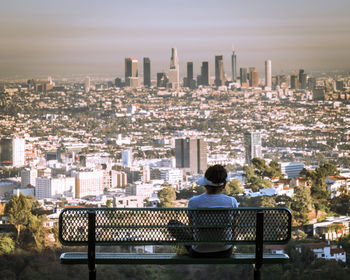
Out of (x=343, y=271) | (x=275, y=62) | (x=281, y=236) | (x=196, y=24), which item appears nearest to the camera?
(x=281, y=236)

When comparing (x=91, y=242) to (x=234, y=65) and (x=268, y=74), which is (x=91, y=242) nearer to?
(x=234, y=65)

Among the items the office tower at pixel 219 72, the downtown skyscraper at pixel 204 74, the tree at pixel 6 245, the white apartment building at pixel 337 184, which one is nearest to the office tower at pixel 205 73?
the downtown skyscraper at pixel 204 74

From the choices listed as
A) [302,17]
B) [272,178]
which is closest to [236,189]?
[272,178]

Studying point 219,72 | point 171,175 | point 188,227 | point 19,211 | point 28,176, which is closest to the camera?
point 188,227

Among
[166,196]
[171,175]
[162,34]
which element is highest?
[162,34]

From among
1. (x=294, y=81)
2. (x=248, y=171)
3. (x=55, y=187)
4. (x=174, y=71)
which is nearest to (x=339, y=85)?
(x=294, y=81)

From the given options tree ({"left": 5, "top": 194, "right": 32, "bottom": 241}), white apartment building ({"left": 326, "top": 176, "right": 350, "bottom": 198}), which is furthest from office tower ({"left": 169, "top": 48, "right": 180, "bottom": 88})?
tree ({"left": 5, "top": 194, "right": 32, "bottom": 241})

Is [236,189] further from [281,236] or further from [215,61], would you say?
[281,236]
